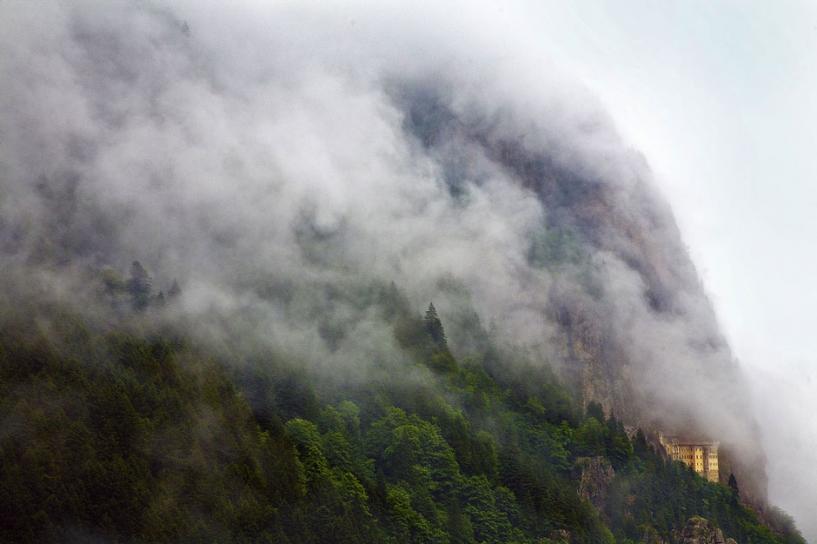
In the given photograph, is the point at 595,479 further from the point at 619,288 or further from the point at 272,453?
the point at 619,288

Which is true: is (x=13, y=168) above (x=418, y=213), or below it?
below

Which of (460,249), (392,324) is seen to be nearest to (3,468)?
(392,324)

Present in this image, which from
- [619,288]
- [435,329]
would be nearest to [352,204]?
[435,329]

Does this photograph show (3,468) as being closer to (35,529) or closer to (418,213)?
(35,529)

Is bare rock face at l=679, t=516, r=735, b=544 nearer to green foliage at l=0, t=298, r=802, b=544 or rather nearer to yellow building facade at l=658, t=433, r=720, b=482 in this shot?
green foliage at l=0, t=298, r=802, b=544

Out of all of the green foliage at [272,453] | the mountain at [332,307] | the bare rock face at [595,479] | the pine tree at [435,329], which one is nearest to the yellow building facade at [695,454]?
the mountain at [332,307]

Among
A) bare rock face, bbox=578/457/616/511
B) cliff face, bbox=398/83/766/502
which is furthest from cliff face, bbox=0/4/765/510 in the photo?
bare rock face, bbox=578/457/616/511
